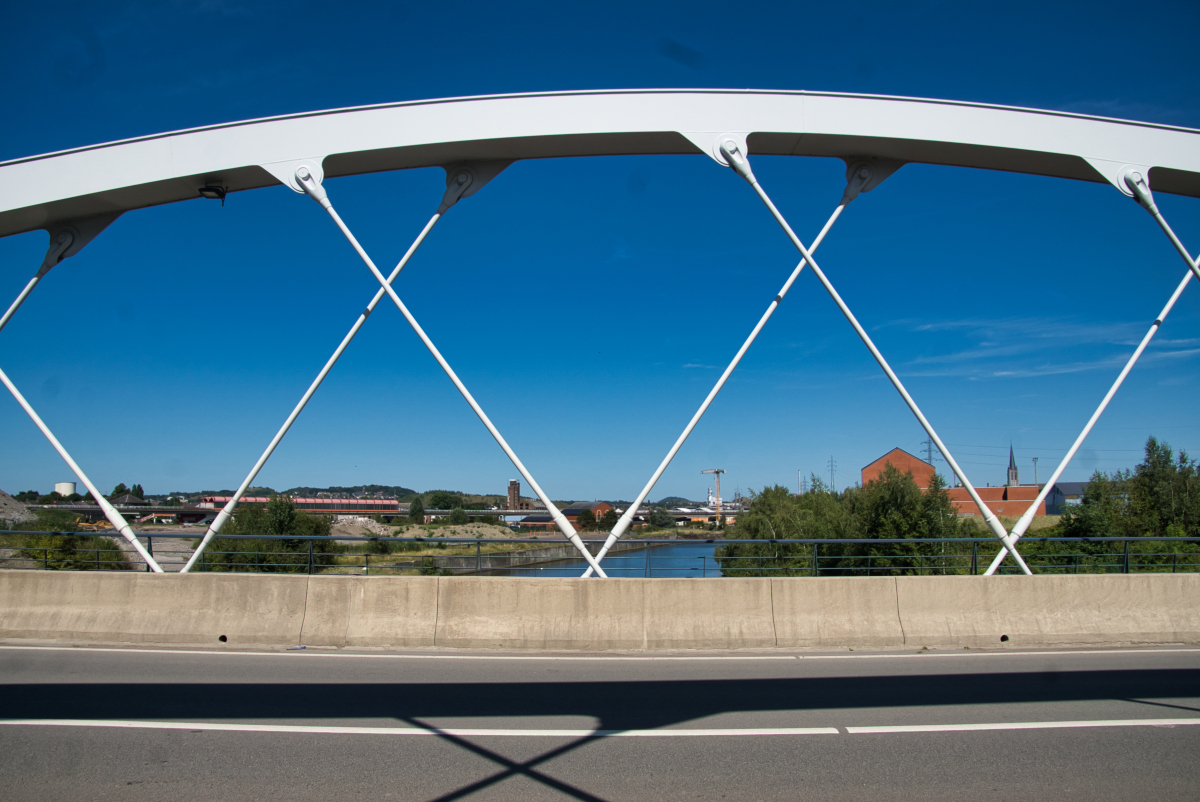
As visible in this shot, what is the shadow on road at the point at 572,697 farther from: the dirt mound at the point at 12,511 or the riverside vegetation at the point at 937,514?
the dirt mound at the point at 12,511

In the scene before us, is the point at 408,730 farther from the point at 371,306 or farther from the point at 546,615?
the point at 371,306

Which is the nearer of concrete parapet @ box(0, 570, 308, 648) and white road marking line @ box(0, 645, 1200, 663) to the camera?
white road marking line @ box(0, 645, 1200, 663)

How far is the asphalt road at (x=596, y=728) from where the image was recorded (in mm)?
4441

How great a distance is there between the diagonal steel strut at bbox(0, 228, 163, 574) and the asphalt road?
170cm

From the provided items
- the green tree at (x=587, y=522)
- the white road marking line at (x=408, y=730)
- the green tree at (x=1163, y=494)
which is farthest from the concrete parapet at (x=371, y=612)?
the green tree at (x=587, y=522)

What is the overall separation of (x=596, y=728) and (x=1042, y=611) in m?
6.52

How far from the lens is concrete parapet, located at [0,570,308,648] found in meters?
8.99

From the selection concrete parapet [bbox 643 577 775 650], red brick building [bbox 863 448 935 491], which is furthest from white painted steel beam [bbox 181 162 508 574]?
red brick building [bbox 863 448 935 491]

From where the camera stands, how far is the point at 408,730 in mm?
5520

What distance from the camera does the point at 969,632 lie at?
29.2ft

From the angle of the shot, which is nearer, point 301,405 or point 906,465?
point 301,405

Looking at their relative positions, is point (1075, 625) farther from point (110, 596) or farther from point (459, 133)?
point (110, 596)

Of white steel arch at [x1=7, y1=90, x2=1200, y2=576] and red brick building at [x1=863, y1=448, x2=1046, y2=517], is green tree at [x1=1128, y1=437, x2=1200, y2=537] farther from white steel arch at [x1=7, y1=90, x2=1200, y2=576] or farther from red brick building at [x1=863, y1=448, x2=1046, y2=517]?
white steel arch at [x1=7, y1=90, x2=1200, y2=576]

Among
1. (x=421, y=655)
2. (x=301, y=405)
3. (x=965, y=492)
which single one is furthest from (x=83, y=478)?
(x=965, y=492)
